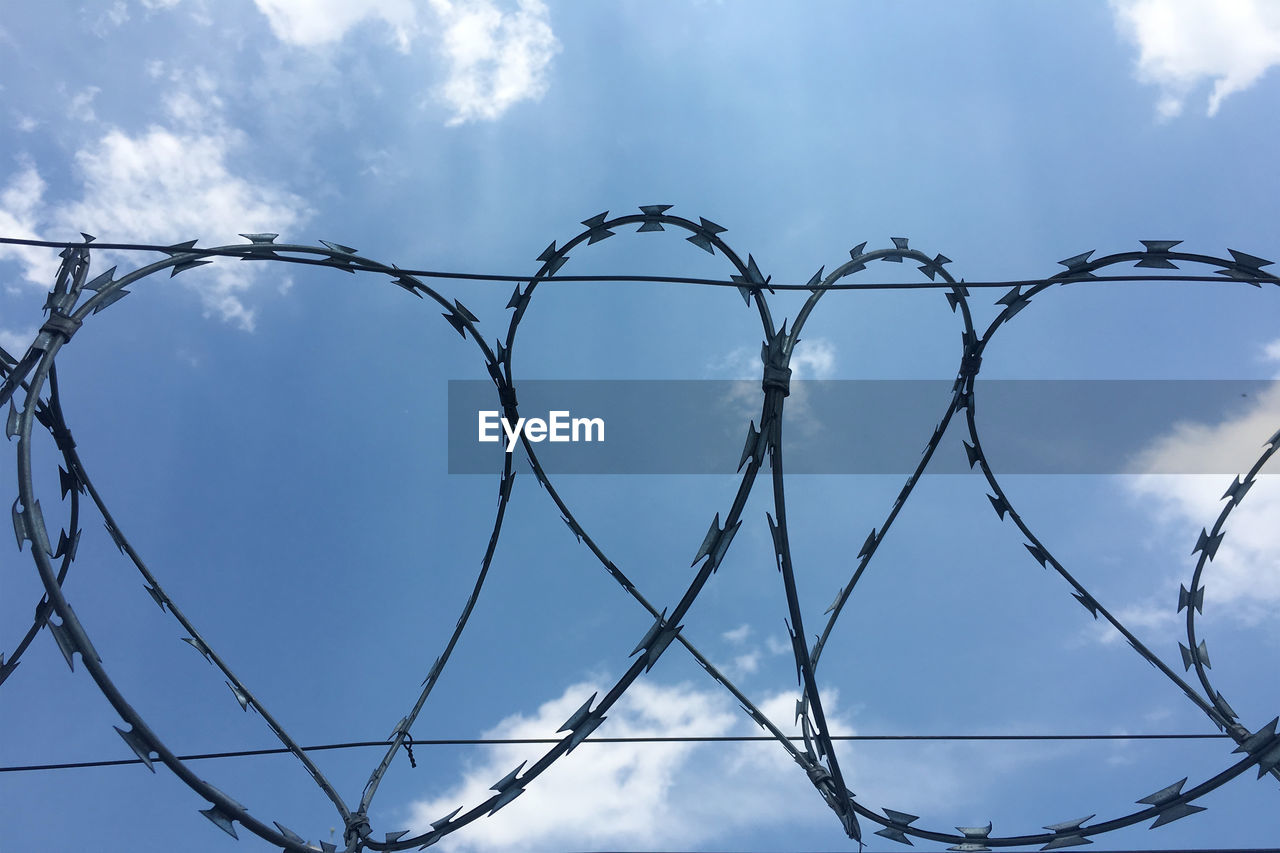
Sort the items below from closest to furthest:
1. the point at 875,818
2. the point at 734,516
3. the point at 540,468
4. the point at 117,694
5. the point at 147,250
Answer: the point at 117,694
the point at 734,516
the point at 147,250
the point at 875,818
the point at 540,468

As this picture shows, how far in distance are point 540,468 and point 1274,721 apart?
6.50 m

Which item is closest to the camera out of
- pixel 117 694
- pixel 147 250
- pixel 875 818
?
pixel 117 694

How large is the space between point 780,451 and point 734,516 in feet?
2.00

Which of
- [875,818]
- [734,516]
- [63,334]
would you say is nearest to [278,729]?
[63,334]

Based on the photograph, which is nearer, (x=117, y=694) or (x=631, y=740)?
(x=117, y=694)

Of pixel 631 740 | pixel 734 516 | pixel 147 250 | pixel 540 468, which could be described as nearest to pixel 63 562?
pixel 147 250

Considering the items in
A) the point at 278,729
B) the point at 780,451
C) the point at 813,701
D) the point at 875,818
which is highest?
the point at 780,451

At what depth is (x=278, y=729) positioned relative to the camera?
8.27 m

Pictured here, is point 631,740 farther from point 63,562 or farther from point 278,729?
point 63,562

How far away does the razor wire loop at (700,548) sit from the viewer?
605 centimetres

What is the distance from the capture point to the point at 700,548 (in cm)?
643

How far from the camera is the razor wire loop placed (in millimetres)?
6051

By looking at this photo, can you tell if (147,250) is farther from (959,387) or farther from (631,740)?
(959,387)

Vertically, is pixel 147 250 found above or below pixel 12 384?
above
